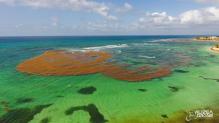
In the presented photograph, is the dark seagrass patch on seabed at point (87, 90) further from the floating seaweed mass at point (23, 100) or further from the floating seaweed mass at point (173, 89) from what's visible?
the floating seaweed mass at point (173, 89)

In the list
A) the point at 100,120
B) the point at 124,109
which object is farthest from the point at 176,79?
the point at 100,120

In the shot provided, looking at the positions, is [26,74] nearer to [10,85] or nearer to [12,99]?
[10,85]

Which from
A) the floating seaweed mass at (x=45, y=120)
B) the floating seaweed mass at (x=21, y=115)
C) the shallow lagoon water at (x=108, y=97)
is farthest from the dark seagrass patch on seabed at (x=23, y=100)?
the floating seaweed mass at (x=45, y=120)

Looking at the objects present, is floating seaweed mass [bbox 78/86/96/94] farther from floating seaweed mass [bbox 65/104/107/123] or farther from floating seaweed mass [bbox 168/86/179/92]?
floating seaweed mass [bbox 168/86/179/92]

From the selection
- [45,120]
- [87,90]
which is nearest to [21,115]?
[45,120]

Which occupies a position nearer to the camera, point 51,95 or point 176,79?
point 51,95
